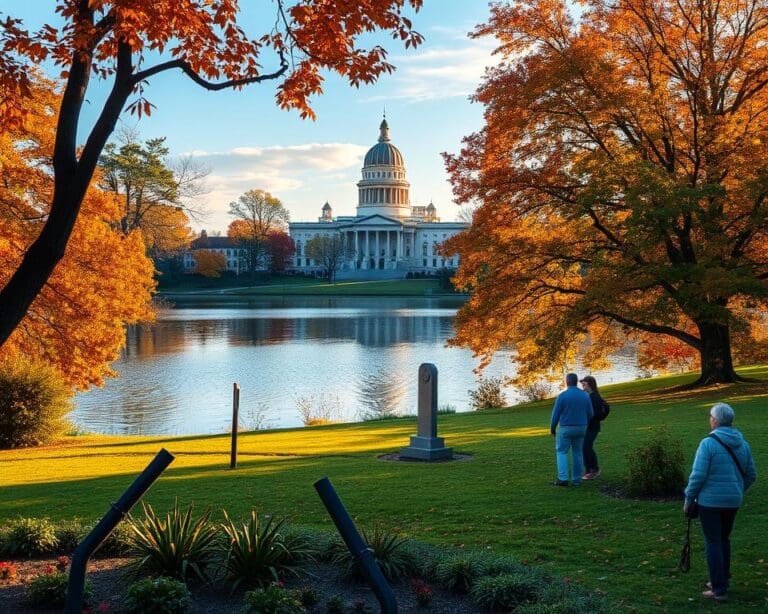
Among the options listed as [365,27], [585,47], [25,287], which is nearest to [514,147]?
[585,47]

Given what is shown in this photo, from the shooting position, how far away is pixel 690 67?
23906 mm

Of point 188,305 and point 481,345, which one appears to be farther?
point 188,305

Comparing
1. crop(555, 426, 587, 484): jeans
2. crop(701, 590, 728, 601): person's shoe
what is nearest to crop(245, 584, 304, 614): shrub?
crop(701, 590, 728, 601): person's shoe

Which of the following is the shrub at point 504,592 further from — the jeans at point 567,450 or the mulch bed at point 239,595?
the jeans at point 567,450

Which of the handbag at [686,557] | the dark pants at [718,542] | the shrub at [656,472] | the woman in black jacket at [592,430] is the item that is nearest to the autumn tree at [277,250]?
the woman in black jacket at [592,430]

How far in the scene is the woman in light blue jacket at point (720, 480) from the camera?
713cm

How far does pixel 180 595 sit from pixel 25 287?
293cm

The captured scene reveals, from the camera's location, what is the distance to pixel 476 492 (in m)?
11.2

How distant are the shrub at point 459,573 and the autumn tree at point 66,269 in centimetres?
1490

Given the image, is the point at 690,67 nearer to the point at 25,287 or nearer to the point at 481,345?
the point at 481,345

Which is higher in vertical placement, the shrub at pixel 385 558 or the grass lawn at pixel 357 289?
the grass lawn at pixel 357 289

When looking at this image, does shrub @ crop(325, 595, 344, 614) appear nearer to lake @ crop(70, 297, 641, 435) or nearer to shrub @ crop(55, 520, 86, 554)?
shrub @ crop(55, 520, 86, 554)

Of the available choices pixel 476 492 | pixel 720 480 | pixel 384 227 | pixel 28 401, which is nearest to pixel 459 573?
pixel 720 480

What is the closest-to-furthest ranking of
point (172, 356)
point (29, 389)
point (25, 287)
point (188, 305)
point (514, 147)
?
point (25, 287)
point (29, 389)
point (514, 147)
point (172, 356)
point (188, 305)
